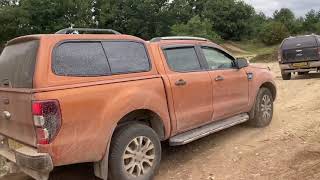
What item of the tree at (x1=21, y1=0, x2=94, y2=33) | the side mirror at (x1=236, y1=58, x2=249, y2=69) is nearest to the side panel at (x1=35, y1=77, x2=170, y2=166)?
the side mirror at (x1=236, y1=58, x2=249, y2=69)

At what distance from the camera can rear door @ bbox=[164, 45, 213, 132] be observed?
5.96m

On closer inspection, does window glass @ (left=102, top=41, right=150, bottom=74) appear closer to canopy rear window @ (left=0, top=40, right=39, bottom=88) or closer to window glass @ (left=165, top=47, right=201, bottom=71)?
window glass @ (left=165, top=47, right=201, bottom=71)

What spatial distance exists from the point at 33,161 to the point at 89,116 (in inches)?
28.4

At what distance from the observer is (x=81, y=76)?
192 inches

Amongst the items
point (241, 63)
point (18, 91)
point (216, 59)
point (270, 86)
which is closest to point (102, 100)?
point (18, 91)

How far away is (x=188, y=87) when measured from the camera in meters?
6.08

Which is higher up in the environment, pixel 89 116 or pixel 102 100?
pixel 102 100

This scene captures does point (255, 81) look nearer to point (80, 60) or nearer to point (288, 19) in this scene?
point (80, 60)

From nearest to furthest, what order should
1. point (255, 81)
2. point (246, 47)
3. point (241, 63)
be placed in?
point (241, 63) < point (255, 81) < point (246, 47)

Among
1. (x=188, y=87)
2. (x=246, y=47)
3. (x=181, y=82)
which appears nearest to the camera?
(x=181, y=82)

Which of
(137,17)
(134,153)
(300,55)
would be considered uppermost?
(137,17)

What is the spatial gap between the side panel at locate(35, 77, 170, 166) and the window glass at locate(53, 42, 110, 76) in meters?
0.21

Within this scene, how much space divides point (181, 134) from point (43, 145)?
220 centimetres

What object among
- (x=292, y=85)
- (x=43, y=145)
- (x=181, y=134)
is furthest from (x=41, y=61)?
(x=292, y=85)
